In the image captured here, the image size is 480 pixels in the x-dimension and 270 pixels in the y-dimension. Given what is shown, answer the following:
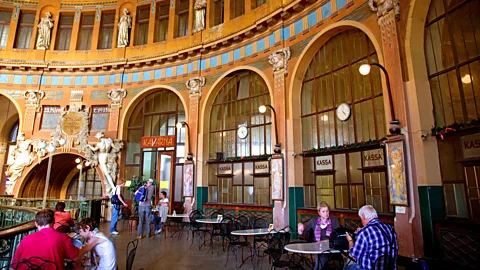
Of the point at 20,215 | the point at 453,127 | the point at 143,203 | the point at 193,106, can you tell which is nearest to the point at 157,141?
the point at 193,106

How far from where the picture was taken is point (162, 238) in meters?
9.05

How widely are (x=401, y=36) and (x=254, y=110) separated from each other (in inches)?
229

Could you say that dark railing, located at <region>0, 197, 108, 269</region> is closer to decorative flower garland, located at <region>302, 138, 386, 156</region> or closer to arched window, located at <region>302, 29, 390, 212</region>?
decorative flower garland, located at <region>302, 138, 386, 156</region>

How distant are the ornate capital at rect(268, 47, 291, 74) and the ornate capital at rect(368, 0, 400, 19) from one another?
3174 mm

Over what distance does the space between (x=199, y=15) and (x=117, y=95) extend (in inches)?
221

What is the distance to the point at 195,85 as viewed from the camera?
42.6 ft

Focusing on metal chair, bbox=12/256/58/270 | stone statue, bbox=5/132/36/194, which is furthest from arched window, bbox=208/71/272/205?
stone statue, bbox=5/132/36/194

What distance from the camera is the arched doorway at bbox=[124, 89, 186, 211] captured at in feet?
44.0

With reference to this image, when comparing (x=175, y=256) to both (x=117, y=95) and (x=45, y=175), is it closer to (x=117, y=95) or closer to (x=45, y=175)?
(x=117, y=95)

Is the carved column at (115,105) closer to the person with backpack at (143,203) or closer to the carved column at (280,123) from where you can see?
the person with backpack at (143,203)

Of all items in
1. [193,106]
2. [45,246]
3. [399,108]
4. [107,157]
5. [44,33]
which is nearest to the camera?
[45,246]

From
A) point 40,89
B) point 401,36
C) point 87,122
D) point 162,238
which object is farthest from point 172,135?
point 401,36

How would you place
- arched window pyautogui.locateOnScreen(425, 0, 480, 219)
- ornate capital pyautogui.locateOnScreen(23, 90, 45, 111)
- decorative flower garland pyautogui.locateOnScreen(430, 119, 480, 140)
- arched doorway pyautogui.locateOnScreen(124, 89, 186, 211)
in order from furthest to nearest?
ornate capital pyautogui.locateOnScreen(23, 90, 45, 111), arched doorway pyautogui.locateOnScreen(124, 89, 186, 211), arched window pyautogui.locateOnScreen(425, 0, 480, 219), decorative flower garland pyautogui.locateOnScreen(430, 119, 480, 140)

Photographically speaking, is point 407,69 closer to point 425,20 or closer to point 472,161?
point 425,20
